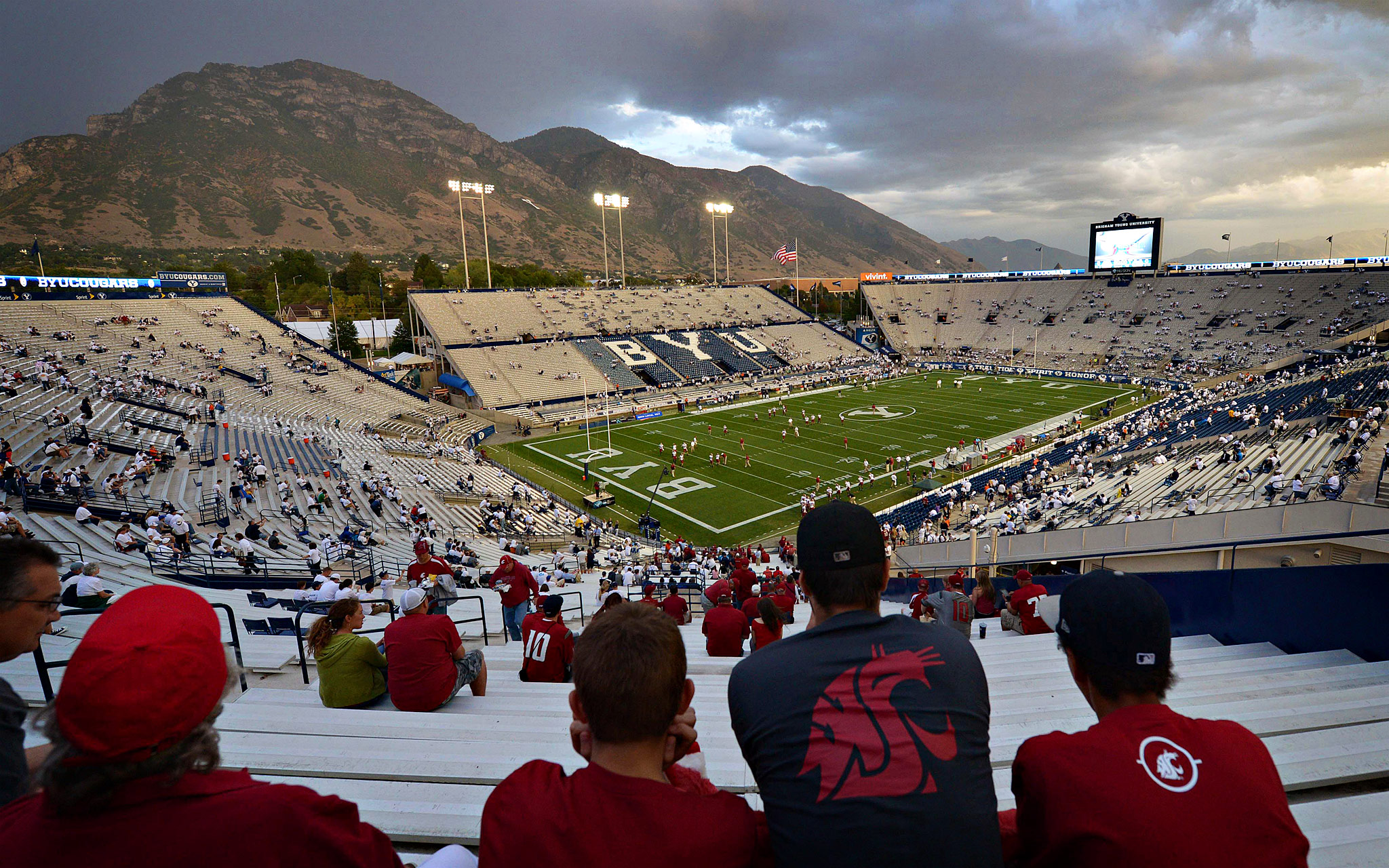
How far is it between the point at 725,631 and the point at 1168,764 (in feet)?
17.1

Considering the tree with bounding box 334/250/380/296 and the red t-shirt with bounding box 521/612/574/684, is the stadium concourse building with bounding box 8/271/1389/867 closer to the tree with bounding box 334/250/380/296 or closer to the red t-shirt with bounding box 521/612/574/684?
the red t-shirt with bounding box 521/612/574/684

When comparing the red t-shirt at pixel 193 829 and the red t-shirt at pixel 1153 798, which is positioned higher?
the red t-shirt at pixel 193 829

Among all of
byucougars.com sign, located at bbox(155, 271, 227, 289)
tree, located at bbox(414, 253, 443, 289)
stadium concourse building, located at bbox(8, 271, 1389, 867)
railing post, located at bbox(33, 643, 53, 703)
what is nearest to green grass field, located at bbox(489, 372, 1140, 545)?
stadium concourse building, located at bbox(8, 271, 1389, 867)

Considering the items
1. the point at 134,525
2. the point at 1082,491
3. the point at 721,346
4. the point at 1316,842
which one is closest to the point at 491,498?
the point at 134,525

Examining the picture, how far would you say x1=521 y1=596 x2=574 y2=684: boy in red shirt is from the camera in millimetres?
5852

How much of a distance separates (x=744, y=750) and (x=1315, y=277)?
293 ft

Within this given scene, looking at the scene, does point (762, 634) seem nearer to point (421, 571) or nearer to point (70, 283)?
point (421, 571)

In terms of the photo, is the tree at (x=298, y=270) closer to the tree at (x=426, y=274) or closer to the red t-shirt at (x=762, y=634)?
the tree at (x=426, y=274)

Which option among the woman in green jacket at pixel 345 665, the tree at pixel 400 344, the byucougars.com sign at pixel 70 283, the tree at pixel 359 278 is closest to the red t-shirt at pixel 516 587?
the woman in green jacket at pixel 345 665

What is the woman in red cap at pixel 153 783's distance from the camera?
4.70ft

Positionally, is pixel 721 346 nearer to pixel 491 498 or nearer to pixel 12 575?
pixel 491 498

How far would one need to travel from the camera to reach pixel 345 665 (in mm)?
4660

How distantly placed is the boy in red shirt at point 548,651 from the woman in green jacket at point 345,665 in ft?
4.32

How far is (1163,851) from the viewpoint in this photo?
1.67 metres
